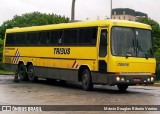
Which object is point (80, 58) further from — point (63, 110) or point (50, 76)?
point (63, 110)

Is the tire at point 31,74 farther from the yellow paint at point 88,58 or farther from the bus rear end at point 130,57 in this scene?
the bus rear end at point 130,57

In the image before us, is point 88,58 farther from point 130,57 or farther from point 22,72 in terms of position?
point 22,72

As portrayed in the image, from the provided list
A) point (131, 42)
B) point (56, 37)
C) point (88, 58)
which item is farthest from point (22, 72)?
point (131, 42)

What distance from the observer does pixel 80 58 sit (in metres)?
21.5

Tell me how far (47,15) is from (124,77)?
82017 mm

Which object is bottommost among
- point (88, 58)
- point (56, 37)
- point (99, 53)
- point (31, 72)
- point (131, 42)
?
point (31, 72)

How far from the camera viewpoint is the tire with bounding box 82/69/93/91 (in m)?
20.7

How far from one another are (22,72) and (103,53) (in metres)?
8.69

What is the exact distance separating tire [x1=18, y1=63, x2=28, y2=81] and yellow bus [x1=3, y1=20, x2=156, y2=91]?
2093 mm

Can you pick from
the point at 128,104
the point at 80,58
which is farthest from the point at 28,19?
the point at 128,104

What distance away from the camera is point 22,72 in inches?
1080

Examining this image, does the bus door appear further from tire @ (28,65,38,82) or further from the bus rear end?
tire @ (28,65,38,82)

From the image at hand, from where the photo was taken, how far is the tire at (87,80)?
20672 mm

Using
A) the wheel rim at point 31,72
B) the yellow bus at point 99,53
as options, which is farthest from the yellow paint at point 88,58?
the wheel rim at point 31,72
